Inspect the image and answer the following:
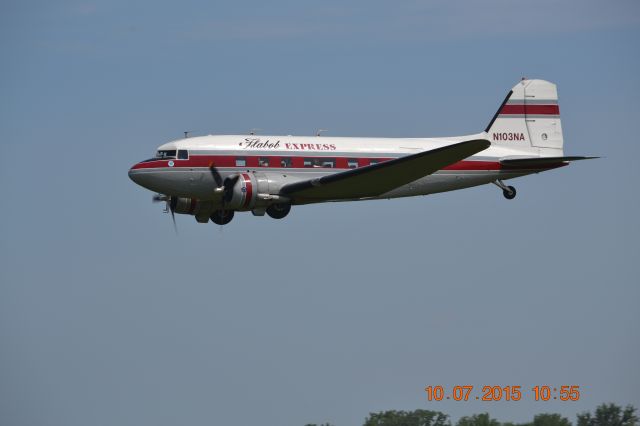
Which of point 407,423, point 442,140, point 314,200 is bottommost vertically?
point 407,423

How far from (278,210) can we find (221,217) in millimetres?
2350

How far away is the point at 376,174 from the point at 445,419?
2326cm

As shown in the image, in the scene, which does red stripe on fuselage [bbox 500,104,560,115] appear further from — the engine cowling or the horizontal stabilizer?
the engine cowling

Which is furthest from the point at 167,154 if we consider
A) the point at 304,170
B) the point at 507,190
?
the point at 507,190

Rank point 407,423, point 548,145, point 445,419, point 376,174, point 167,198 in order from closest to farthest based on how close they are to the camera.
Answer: point 376,174
point 167,198
point 548,145
point 445,419
point 407,423

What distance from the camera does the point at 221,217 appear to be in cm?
3247

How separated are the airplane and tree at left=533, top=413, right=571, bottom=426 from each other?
18225 mm

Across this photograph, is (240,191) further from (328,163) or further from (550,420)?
(550,420)

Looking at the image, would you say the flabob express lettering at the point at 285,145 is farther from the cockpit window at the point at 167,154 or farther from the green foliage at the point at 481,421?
the green foliage at the point at 481,421

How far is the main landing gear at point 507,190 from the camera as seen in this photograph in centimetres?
3453

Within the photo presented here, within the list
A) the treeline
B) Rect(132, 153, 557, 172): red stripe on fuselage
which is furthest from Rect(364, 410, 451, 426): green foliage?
Rect(132, 153, 557, 172): red stripe on fuselage

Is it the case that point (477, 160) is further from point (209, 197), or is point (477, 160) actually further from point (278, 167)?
point (209, 197)

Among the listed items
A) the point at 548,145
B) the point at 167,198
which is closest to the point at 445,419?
the point at 548,145

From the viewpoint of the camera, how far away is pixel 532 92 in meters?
35.5
